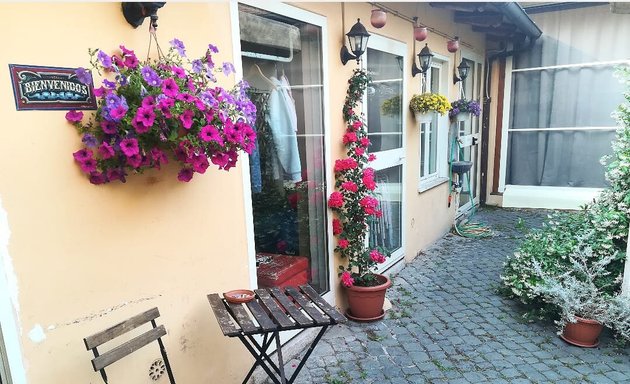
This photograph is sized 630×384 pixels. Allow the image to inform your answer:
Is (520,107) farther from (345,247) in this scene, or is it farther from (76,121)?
(76,121)

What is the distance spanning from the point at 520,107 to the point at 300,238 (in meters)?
6.08

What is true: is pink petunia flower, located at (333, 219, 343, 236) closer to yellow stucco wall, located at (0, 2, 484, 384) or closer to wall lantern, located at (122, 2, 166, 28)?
yellow stucco wall, located at (0, 2, 484, 384)

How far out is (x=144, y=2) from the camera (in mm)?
1736

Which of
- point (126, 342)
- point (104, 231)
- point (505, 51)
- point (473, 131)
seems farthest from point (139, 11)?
point (505, 51)

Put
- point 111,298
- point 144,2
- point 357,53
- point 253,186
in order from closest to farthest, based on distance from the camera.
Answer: point 144,2
point 111,298
point 253,186
point 357,53

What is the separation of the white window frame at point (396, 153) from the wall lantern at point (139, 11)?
92.2 inches

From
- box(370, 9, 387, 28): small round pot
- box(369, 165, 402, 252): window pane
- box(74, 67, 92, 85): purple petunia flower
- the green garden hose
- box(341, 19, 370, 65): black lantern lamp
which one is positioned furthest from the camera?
the green garden hose

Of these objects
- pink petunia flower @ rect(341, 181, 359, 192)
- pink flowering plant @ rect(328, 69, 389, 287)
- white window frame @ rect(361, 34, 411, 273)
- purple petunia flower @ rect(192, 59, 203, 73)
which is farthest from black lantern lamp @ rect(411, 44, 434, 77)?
purple petunia flower @ rect(192, 59, 203, 73)

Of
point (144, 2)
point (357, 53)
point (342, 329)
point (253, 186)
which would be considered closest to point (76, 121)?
point (144, 2)

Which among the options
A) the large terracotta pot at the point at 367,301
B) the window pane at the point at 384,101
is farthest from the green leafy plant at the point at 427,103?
the large terracotta pot at the point at 367,301

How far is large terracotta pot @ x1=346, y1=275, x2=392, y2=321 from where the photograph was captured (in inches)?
135

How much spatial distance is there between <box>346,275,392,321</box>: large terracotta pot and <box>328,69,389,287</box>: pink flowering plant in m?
0.10

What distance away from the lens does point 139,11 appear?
1.76 m

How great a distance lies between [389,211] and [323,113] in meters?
1.76
